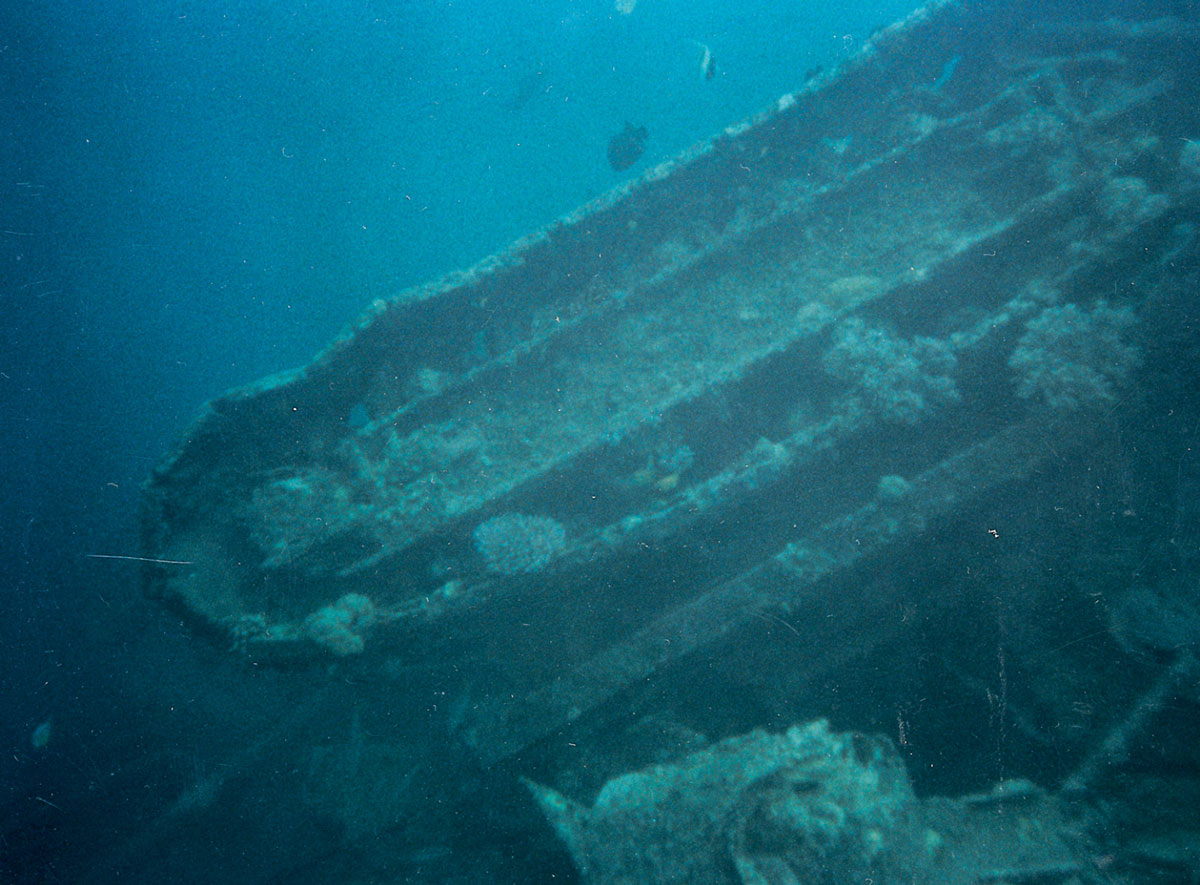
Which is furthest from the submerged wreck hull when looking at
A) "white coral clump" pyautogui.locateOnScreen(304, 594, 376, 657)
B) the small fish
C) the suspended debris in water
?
the suspended debris in water

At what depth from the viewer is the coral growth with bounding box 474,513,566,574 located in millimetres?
3428

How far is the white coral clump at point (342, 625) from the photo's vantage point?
10.8 feet

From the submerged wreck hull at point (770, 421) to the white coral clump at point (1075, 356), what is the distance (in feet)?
0.06

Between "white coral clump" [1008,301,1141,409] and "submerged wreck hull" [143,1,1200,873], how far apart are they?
2 centimetres

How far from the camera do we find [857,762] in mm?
2467

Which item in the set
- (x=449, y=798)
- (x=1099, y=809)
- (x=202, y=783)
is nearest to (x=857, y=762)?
(x=1099, y=809)

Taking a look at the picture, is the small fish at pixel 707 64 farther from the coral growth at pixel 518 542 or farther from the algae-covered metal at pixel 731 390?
the coral growth at pixel 518 542

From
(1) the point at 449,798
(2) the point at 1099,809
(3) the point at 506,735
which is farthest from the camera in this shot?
(1) the point at 449,798

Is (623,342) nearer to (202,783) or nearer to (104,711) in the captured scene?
(202,783)

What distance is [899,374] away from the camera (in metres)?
3.29

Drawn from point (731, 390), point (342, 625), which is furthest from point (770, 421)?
point (342, 625)

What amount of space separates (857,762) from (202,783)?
22.9 feet

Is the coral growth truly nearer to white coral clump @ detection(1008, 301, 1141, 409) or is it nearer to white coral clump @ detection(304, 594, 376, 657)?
white coral clump @ detection(304, 594, 376, 657)

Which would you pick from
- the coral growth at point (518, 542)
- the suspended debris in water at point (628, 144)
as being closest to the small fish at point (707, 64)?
the suspended debris in water at point (628, 144)
